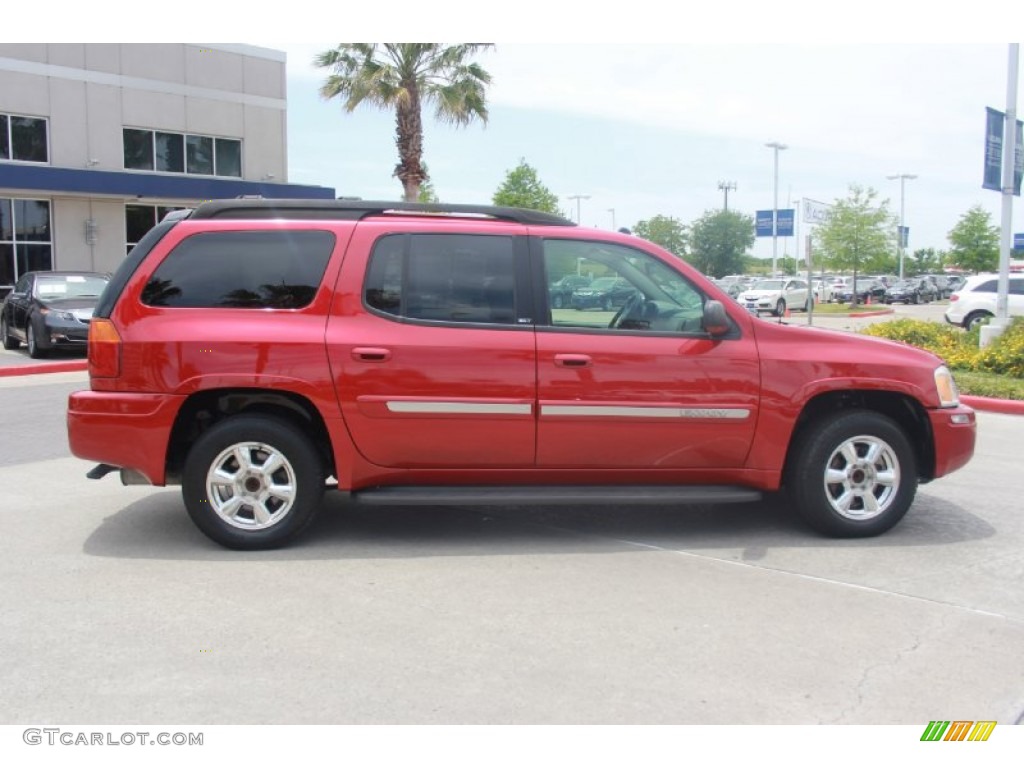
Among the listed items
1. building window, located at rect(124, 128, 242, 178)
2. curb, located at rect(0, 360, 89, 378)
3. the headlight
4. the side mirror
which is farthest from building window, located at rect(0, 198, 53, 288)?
the headlight

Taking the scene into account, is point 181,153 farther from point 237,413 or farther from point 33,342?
point 237,413

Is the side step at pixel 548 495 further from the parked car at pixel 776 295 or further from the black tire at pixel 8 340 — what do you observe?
the parked car at pixel 776 295

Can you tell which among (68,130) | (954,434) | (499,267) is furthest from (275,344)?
(68,130)

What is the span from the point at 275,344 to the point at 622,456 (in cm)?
204

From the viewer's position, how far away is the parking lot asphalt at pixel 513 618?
3.50 m

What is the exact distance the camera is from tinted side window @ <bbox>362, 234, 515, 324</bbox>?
17.3 ft

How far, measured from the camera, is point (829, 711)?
3.44 m

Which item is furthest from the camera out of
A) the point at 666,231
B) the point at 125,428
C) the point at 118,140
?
the point at 666,231

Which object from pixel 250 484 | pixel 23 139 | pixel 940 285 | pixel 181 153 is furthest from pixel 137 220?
pixel 940 285

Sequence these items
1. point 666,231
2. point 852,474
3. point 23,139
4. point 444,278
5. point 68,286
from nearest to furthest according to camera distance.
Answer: point 444,278 → point 852,474 → point 68,286 → point 23,139 → point 666,231

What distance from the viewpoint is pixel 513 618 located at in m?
4.32

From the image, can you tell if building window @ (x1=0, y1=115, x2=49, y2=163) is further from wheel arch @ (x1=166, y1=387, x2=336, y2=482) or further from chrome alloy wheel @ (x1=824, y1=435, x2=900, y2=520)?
chrome alloy wheel @ (x1=824, y1=435, x2=900, y2=520)

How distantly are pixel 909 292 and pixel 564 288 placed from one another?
54.1 m

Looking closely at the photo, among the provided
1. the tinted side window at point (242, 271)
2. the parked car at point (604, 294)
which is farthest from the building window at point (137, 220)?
the parked car at point (604, 294)
